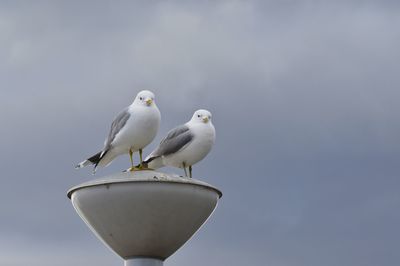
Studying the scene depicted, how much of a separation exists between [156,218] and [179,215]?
1.41 ft

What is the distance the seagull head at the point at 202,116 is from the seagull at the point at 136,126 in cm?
141

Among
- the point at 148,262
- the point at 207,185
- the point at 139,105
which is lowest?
the point at 148,262

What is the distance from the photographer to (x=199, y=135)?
52.5ft

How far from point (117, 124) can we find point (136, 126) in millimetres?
573

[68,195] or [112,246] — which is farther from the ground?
[68,195]

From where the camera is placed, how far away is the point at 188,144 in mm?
15984

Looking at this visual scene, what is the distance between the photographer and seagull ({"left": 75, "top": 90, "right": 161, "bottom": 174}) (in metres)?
14.8

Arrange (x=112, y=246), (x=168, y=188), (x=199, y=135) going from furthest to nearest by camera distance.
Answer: (x=199, y=135), (x=112, y=246), (x=168, y=188)

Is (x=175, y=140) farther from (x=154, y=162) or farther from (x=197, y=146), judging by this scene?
(x=154, y=162)

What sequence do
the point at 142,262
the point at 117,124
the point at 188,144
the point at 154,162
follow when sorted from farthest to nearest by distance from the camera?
the point at 154,162 < the point at 188,144 < the point at 117,124 < the point at 142,262

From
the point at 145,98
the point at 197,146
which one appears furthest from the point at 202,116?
the point at 145,98

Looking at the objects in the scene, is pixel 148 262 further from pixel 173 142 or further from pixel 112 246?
pixel 173 142

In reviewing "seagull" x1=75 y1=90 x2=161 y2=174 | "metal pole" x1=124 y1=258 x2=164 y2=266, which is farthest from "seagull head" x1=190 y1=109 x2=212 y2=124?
"metal pole" x1=124 y1=258 x2=164 y2=266

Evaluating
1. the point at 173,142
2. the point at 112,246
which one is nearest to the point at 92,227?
the point at 112,246
